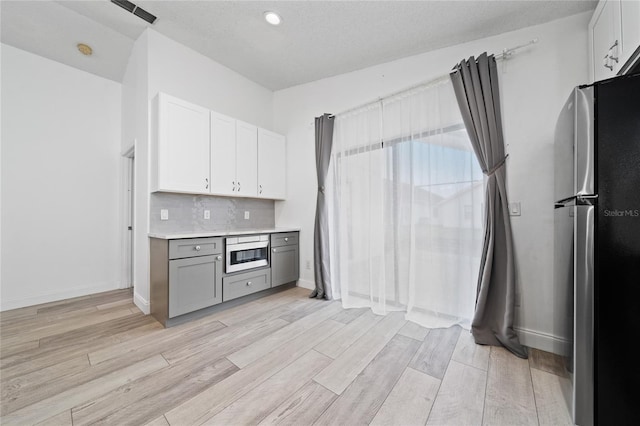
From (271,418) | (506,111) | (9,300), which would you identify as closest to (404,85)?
(506,111)

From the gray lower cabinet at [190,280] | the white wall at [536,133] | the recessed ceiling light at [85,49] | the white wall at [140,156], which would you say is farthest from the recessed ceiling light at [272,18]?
the recessed ceiling light at [85,49]

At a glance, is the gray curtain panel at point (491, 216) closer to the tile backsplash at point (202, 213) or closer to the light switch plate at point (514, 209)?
the light switch plate at point (514, 209)

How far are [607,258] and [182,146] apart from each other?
10.9 ft

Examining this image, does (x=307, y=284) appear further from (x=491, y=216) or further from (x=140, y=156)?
(x=140, y=156)

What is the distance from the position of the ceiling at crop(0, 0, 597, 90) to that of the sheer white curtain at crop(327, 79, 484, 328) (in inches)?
21.6

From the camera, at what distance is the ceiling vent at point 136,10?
2256mm

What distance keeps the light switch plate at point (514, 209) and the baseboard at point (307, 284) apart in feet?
7.74

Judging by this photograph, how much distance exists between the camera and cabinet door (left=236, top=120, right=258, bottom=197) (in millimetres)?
3154

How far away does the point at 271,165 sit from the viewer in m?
3.58

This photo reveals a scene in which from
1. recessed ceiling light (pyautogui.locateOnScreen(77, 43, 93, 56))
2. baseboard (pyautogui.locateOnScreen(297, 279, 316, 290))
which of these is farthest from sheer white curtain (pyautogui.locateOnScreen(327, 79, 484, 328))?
recessed ceiling light (pyautogui.locateOnScreen(77, 43, 93, 56))

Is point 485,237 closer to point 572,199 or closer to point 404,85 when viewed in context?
point 572,199

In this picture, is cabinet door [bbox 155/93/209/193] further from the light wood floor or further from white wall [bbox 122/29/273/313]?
the light wood floor

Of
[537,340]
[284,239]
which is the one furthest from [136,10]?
[537,340]

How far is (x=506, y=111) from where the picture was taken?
2.14m
